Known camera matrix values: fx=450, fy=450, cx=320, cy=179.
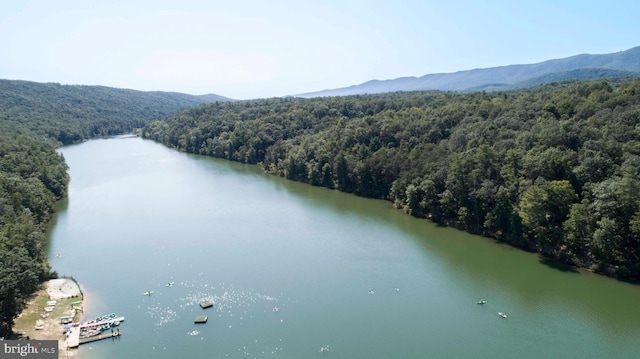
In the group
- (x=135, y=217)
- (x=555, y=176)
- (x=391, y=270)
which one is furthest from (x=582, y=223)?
(x=135, y=217)

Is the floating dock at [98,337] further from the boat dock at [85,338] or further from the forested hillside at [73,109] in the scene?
the forested hillside at [73,109]

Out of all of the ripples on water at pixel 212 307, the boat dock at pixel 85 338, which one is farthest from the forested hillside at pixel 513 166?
the boat dock at pixel 85 338

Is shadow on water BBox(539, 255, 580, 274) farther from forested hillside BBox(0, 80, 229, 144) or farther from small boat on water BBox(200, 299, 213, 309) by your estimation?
forested hillside BBox(0, 80, 229, 144)

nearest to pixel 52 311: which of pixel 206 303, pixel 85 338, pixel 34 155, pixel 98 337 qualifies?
pixel 85 338

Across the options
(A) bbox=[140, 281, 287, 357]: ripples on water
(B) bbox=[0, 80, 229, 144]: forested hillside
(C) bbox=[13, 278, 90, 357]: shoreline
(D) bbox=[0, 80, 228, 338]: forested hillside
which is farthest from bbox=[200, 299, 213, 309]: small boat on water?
(B) bbox=[0, 80, 229, 144]: forested hillside

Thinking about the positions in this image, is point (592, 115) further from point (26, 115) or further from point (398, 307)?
point (26, 115)
